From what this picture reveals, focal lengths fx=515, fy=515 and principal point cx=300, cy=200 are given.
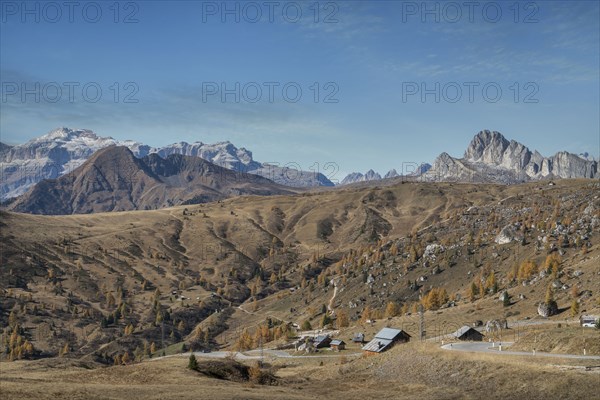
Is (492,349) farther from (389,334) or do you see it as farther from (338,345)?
(338,345)

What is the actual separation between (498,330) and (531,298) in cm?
3950

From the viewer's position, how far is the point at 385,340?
111375 mm

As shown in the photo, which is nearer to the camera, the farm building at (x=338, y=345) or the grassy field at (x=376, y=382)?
the grassy field at (x=376, y=382)

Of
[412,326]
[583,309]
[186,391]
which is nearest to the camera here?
[186,391]

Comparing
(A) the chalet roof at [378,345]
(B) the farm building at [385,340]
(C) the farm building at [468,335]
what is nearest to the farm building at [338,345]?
(B) the farm building at [385,340]

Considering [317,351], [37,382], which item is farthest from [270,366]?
[37,382]

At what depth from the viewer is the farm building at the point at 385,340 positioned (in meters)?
108

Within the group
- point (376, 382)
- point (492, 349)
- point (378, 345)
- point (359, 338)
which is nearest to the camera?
point (376, 382)

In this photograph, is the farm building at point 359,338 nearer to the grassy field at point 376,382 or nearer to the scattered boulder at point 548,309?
the grassy field at point 376,382

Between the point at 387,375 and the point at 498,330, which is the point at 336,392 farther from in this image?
the point at 498,330

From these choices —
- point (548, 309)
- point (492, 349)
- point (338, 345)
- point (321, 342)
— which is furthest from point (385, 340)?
point (548, 309)

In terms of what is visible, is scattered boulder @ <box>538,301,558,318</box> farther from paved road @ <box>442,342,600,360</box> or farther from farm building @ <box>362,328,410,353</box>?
paved road @ <box>442,342,600,360</box>

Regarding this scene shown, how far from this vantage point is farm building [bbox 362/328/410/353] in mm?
108312

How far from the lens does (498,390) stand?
59500mm
